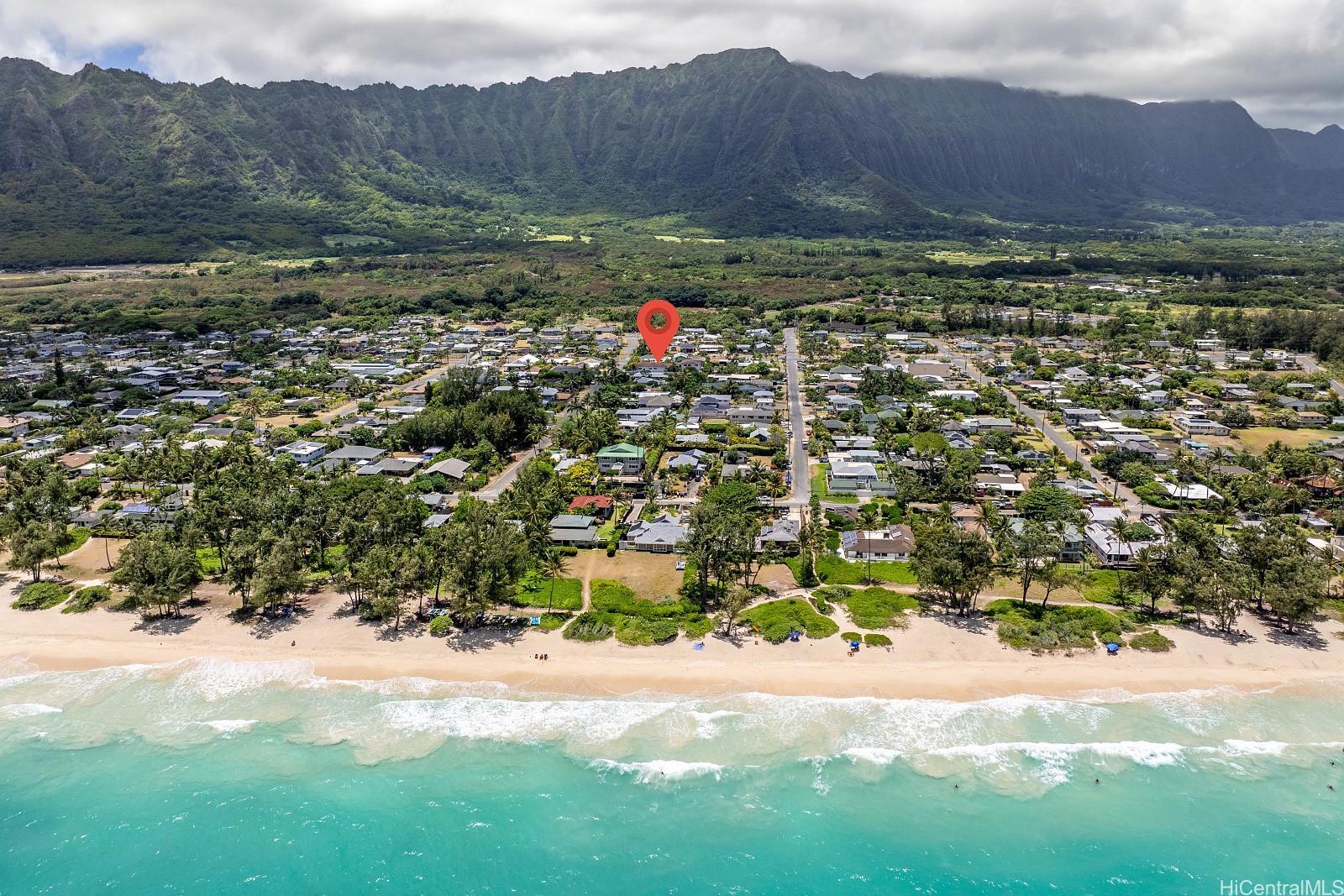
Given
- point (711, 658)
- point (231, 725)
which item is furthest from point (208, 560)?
point (711, 658)

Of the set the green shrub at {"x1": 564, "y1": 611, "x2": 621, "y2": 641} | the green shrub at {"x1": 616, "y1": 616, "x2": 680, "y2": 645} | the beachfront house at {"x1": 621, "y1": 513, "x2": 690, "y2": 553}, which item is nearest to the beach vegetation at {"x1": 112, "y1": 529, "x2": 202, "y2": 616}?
the green shrub at {"x1": 564, "y1": 611, "x2": 621, "y2": 641}

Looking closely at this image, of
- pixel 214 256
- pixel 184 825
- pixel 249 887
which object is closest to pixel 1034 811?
pixel 249 887

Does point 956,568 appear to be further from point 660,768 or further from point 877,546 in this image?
point 660,768

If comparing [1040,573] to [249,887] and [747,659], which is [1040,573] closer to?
[747,659]

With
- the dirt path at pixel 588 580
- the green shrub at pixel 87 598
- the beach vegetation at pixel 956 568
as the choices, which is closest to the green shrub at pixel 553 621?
the dirt path at pixel 588 580

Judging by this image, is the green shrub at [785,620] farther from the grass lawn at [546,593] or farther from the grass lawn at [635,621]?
the grass lawn at [546,593]

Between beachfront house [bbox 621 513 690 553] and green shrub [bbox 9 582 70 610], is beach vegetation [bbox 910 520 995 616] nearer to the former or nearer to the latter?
beachfront house [bbox 621 513 690 553]
